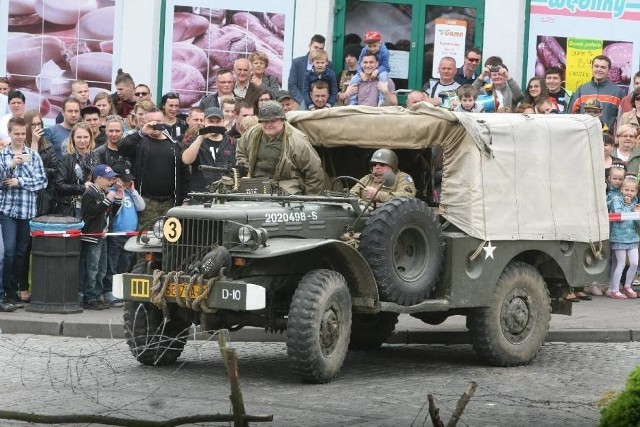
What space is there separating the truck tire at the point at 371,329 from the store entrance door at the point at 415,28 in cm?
859

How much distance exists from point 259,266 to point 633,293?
8.19 m

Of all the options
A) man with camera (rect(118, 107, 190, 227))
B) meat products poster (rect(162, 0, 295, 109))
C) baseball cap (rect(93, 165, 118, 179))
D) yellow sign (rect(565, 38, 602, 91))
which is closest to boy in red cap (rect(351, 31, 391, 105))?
meat products poster (rect(162, 0, 295, 109))

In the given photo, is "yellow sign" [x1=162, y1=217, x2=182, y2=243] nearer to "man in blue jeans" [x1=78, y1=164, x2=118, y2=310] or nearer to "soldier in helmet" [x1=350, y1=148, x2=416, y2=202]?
"soldier in helmet" [x1=350, y1=148, x2=416, y2=202]

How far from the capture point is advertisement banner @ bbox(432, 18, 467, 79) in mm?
23519

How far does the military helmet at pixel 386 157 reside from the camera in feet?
47.2

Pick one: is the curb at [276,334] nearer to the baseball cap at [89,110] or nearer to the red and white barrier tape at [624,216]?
the red and white barrier tape at [624,216]

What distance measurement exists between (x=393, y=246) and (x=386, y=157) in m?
1.18

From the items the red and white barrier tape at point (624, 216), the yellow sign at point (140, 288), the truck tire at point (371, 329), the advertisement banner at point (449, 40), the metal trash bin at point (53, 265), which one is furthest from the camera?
the advertisement banner at point (449, 40)

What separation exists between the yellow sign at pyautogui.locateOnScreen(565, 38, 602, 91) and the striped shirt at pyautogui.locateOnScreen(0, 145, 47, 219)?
944 cm

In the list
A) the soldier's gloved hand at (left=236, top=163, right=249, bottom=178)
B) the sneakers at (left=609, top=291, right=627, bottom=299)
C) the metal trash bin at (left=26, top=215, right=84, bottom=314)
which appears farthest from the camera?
the sneakers at (left=609, top=291, right=627, bottom=299)

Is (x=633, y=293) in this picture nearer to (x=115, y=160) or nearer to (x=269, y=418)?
(x=115, y=160)

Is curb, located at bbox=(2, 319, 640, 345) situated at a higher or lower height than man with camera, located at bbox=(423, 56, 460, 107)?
lower

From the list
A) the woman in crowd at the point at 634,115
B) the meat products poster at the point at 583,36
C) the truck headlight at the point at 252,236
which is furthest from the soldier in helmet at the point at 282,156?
the meat products poster at the point at 583,36

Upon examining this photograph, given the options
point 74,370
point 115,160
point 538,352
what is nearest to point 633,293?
point 538,352
